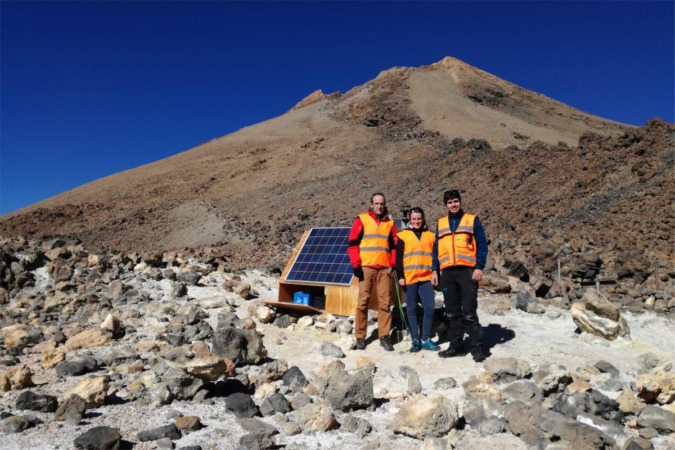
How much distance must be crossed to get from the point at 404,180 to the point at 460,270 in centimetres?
2333

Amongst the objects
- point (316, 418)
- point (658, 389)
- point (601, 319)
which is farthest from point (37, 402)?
point (601, 319)

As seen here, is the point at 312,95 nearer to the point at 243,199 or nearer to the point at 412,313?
the point at 243,199

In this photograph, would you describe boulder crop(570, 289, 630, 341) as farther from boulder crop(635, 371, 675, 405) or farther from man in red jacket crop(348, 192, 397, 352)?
man in red jacket crop(348, 192, 397, 352)

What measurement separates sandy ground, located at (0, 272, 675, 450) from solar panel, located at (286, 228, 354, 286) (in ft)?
2.97

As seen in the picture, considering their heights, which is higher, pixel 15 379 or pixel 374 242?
pixel 374 242

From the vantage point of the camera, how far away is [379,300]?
6.04 meters

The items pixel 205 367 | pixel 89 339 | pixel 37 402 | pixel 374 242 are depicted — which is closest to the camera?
pixel 37 402

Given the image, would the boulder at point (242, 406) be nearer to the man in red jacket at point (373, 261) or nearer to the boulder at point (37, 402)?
the boulder at point (37, 402)

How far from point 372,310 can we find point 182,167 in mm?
37209

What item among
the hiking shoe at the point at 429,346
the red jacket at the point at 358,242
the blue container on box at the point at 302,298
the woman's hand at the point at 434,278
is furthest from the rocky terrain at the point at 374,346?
the red jacket at the point at 358,242

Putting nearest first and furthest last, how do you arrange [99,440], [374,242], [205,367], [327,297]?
[99,440] → [205,367] → [374,242] → [327,297]

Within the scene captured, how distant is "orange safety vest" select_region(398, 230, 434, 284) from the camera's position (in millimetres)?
5859

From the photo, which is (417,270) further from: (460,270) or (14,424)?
(14,424)

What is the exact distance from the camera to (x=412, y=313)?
5898 millimetres
